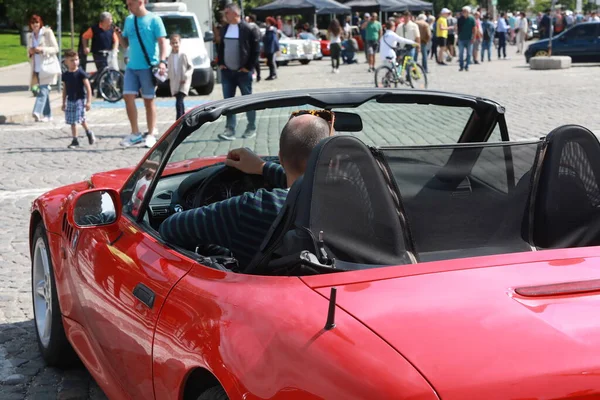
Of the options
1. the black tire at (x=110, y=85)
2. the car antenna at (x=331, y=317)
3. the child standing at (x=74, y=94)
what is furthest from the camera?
the black tire at (x=110, y=85)

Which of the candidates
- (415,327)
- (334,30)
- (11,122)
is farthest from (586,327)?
(334,30)

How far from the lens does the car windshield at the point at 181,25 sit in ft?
73.3

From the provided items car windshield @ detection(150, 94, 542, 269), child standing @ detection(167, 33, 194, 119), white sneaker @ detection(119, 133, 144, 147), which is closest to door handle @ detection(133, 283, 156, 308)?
car windshield @ detection(150, 94, 542, 269)

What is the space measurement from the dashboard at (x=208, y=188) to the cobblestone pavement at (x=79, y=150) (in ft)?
1.06

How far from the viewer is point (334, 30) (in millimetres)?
33969

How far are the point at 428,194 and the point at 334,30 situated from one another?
31.5 m

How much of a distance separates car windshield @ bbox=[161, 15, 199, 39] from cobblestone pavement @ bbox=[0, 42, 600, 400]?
1.50 m

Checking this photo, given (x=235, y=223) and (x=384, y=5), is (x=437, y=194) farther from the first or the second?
(x=384, y=5)

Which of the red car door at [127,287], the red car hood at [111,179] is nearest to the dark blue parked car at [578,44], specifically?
the red car hood at [111,179]

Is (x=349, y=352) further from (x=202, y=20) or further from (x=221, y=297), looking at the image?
(x=202, y=20)

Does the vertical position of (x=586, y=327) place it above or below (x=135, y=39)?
below

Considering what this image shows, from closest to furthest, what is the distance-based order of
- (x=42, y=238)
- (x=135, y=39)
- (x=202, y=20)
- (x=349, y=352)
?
(x=349, y=352) → (x=42, y=238) → (x=135, y=39) → (x=202, y=20)

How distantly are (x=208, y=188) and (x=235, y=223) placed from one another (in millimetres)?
992

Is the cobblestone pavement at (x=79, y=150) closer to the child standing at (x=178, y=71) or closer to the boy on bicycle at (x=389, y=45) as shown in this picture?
the child standing at (x=178, y=71)
